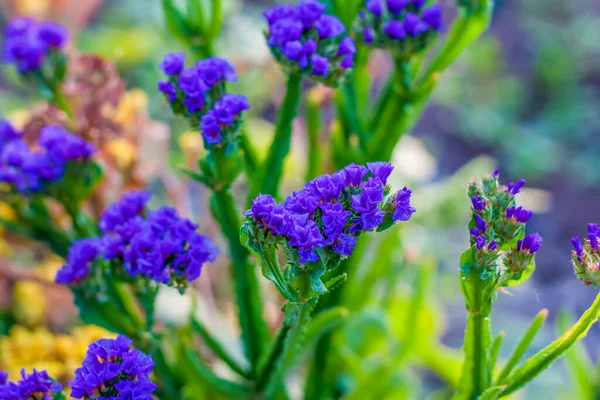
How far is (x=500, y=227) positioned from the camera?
50cm

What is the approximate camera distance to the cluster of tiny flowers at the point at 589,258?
465mm

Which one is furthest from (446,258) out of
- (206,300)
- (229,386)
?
(229,386)

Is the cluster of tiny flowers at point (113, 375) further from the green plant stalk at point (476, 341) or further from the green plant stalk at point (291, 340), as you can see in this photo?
the green plant stalk at point (476, 341)

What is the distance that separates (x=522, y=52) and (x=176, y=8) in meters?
2.28

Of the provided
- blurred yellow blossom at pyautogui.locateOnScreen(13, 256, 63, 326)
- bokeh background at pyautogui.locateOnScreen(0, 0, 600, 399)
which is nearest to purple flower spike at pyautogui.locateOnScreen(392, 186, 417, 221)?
bokeh background at pyautogui.locateOnScreen(0, 0, 600, 399)

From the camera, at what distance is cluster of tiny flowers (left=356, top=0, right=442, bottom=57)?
657 mm

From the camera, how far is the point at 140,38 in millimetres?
2221

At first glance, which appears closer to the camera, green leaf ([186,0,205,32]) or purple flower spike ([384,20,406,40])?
purple flower spike ([384,20,406,40])

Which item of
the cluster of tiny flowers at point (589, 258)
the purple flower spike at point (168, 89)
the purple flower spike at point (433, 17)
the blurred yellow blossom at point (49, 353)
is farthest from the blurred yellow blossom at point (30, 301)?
the cluster of tiny flowers at point (589, 258)

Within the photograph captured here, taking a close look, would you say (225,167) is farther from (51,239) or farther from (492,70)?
(492,70)

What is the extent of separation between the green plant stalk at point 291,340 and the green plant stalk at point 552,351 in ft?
0.57

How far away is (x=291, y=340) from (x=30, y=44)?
0.50m

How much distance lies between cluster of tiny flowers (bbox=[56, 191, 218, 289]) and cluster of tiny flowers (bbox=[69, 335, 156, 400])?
0.09 meters

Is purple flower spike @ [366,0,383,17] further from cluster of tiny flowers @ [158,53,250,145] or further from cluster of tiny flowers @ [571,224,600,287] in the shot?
cluster of tiny flowers @ [571,224,600,287]
